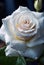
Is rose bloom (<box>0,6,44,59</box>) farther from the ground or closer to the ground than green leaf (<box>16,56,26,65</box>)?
farther from the ground

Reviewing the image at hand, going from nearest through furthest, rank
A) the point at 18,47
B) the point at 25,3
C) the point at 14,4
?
the point at 18,47 → the point at 25,3 → the point at 14,4

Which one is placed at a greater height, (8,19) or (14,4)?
(8,19)

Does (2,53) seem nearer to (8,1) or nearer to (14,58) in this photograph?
(14,58)

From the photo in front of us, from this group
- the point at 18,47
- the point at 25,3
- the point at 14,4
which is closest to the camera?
the point at 18,47

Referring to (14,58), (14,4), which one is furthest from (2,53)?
(14,4)

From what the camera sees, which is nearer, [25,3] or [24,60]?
[24,60]

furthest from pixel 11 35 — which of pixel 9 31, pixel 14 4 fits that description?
pixel 14 4

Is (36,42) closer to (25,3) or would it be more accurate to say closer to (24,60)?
(24,60)

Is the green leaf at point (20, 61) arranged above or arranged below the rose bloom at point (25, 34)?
below
